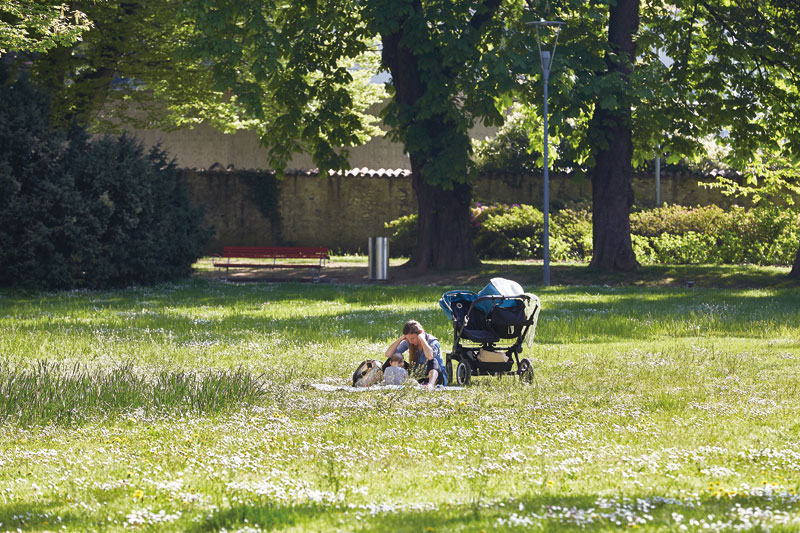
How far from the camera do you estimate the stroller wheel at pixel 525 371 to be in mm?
11630

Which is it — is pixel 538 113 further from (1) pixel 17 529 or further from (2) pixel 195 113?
(1) pixel 17 529

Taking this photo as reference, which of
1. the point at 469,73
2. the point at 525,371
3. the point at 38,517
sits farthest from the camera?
the point at 469,73

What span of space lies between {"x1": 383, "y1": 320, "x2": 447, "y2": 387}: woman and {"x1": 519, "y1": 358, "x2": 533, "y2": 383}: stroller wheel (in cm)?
86

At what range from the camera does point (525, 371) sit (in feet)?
38.5

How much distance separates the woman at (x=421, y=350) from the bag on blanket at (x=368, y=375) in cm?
28

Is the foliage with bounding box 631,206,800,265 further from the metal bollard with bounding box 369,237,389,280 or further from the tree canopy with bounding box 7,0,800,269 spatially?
the metal bollard with bounding box 369,237,389,280

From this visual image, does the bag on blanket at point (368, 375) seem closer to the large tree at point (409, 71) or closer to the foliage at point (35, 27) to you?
the foliage at point (35, 27)

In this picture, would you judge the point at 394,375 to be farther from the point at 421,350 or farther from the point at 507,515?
the point at 507,515

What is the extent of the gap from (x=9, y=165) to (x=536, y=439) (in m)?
17.6

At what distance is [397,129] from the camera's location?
1089 inches

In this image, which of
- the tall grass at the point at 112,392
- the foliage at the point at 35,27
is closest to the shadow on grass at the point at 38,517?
the tall grass at the point at 112,392

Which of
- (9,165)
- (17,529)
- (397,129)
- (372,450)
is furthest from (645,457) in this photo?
(397,129)

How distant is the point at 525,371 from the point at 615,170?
17.0 meters

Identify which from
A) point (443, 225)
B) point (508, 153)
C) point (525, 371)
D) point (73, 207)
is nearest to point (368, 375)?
point (525, 371)
